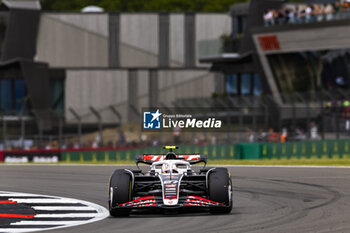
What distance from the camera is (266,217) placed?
13414mm

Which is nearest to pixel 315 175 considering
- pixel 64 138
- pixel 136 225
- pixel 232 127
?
pixel 136 225

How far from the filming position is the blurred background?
49031 mm

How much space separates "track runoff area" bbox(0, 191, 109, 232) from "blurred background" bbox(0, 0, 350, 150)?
30.4m

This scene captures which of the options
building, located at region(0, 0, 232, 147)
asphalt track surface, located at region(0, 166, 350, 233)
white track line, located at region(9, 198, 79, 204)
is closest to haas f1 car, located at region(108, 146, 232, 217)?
asphalt track surface, located at region(0, 166, 350, 233)

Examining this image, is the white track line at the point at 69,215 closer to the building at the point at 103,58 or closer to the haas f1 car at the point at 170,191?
the haas f1 car at the point at 170,191

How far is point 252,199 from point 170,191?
12.2ft

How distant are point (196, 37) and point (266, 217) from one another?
171 ft

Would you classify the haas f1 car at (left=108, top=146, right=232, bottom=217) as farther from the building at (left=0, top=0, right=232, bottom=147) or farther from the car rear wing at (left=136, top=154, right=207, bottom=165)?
the building at (left=0, top=0, right=232, bottom=147)

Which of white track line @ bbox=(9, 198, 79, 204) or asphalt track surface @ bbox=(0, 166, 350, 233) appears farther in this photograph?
white track line @ bbox=(9, 198, 79, 204)

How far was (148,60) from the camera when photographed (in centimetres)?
6512

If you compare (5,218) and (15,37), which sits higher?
(15,37)

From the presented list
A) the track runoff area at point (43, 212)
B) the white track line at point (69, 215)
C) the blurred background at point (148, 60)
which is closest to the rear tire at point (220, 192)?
the track runoff area at point (43, 212)

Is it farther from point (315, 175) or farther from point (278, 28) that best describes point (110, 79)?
point (315, 175)

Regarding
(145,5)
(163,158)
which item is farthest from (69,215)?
(145,5)
